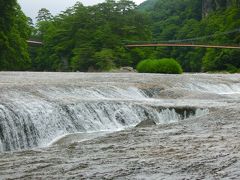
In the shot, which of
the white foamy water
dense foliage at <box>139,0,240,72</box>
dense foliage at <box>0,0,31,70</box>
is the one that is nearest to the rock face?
dense foliage at <box>139,0,240,72</box>

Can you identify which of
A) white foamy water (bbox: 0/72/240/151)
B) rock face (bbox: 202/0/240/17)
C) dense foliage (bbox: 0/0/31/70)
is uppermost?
rock face (bbox: 202/0/240/17)

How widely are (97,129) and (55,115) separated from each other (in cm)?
131

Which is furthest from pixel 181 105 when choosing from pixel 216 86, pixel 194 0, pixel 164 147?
pixel 194 0

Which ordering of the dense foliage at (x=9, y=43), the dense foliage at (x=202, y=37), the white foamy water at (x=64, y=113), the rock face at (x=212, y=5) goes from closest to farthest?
the white foamy water at (x=64, y=113)
the dense foliage at (x=9, y=43)
the dense foliage at (x=202, y=37)
the rock face at (x=212, y=5)

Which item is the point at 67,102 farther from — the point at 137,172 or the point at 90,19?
the point at 90,19

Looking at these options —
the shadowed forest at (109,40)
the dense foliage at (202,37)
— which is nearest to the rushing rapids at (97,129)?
the shadowed forest at (109,40)

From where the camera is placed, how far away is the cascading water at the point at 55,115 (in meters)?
11.3

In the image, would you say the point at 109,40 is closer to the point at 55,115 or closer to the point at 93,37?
the point at 93,37

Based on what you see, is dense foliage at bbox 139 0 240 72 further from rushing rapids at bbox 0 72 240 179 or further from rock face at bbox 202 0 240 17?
rushing rapids at bbox 0 72 240 179

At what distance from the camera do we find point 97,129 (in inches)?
529

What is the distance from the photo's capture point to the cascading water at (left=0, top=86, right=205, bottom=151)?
11.3m

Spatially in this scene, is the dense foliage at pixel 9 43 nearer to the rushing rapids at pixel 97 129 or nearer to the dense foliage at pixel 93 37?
the dense foliage at pixel 93 37

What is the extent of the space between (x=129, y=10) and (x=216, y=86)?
148 ft

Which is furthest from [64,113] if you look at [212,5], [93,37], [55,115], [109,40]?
[212,5]
